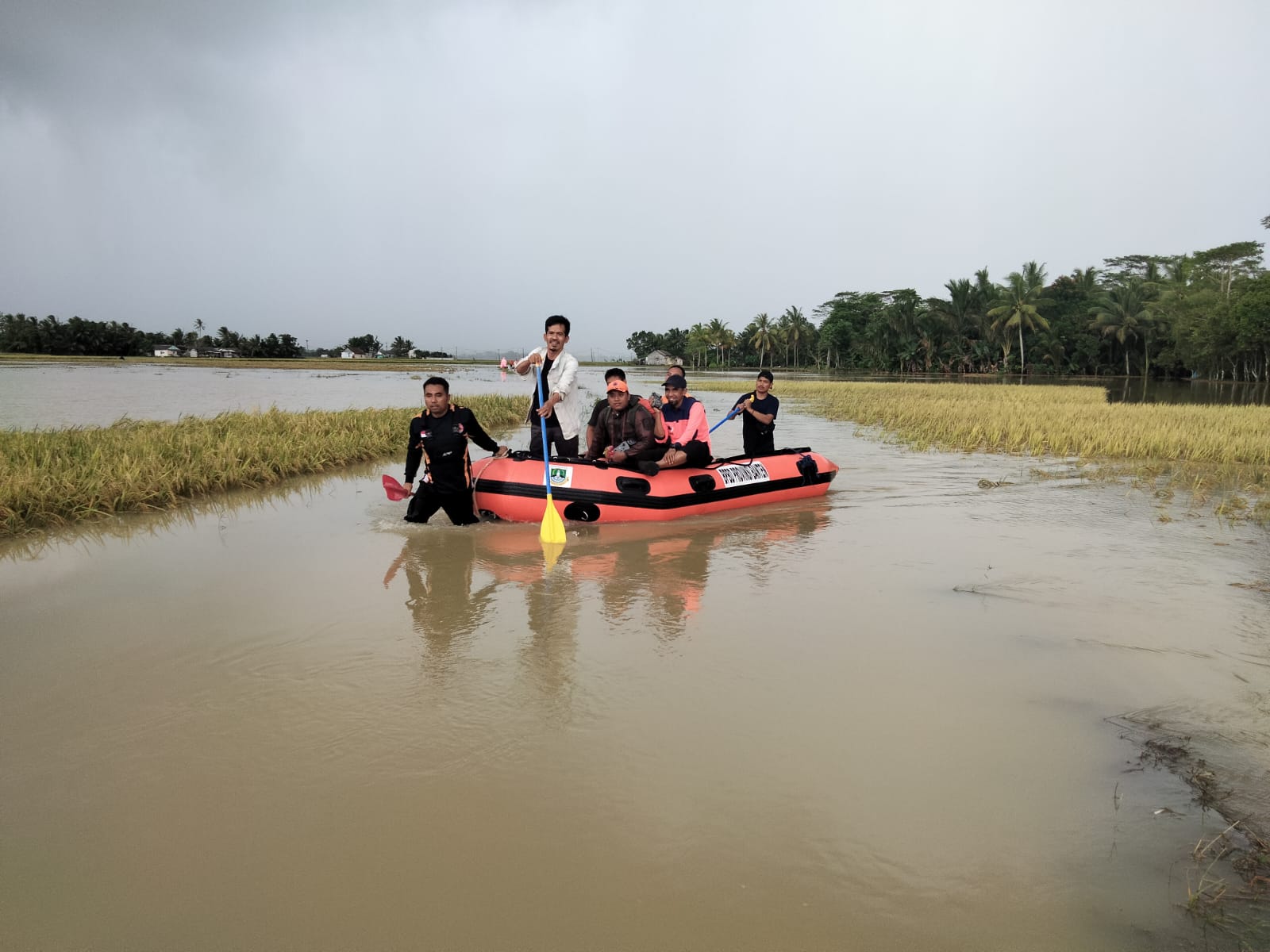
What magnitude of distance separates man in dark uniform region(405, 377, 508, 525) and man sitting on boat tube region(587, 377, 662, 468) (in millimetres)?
1244

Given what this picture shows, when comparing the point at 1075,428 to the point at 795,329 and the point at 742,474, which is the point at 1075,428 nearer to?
the point at 742,474

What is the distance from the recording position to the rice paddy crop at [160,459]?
6.63 meters

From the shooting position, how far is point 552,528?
20.7 ft

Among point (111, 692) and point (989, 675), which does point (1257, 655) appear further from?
point (111, 692)

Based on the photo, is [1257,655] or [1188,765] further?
[1257,655]

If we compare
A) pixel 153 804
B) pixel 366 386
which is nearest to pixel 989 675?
pixel 153 804

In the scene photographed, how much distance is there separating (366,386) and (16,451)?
2766 cm

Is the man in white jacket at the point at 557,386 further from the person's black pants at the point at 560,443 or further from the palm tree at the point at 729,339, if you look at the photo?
the palm tree at the point at 729,339

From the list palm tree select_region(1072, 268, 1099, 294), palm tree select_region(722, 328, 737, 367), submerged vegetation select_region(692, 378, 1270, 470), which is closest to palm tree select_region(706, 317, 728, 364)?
palm tree select_region(722, 328, 737, 367)

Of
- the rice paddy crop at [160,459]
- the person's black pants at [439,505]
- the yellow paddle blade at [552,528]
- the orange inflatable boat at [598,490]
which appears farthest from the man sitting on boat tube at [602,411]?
the rice paddy crop at [160,459]

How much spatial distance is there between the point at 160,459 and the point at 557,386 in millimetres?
4759

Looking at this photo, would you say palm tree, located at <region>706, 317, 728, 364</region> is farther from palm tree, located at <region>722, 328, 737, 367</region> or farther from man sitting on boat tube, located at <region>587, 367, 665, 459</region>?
man sitting on boat tube, located at <region>587, 367, 665, 459</region>

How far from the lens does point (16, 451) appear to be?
780cm

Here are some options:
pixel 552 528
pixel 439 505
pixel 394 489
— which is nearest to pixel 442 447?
pixel 439 505
